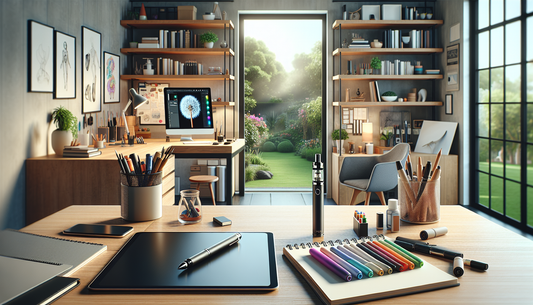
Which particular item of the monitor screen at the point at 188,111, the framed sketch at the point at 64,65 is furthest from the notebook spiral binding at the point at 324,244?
the monitor screen at the point at 188,111

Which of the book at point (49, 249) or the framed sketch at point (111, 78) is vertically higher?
the framed sketch at point (111, 78)

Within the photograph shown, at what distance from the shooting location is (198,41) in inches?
204

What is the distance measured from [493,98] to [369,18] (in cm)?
170

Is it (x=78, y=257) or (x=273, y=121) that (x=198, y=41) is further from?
(x=78, y=257)

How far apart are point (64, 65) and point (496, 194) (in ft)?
13.8

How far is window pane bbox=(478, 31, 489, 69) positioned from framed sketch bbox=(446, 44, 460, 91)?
0.86 ft

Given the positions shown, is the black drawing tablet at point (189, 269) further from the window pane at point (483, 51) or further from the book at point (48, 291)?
the window pane at point (483, 51)

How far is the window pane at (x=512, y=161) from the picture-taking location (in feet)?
12.4

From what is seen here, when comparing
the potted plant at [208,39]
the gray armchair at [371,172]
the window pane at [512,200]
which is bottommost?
the window pane at [512,200]

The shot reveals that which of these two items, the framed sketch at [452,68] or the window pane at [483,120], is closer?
the window pane at [483,120]

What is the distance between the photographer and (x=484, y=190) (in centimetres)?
444

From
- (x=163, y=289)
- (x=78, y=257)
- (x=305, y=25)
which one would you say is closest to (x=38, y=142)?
(x=78, y=257)

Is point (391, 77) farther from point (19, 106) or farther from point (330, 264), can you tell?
point (330, 264)

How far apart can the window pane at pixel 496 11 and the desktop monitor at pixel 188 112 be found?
116 inches
